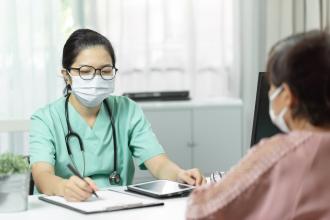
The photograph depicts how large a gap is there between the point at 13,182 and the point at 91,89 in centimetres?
58

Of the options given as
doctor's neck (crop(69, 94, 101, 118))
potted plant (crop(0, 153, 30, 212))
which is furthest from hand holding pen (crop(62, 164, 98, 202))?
doctor's neck (crop(69, 94, 101, 118))

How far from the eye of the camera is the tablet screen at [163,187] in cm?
220

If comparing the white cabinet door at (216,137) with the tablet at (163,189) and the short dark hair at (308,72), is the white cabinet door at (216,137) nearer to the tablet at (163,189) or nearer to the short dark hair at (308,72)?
the tablet at (163,189)

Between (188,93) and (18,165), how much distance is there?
2.24 metres

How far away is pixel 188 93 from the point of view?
13.6 feet

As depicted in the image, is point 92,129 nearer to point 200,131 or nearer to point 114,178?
point 114,178

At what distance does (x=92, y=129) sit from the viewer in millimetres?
2523

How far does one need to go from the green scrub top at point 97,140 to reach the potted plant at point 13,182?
1.20 feet

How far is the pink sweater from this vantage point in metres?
1.28

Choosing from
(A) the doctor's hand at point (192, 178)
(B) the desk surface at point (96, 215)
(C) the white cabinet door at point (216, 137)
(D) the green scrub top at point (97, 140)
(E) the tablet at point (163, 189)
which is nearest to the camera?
(B) the desk surface at point (96, 215)

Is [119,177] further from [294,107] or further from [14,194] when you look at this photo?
[294,107]

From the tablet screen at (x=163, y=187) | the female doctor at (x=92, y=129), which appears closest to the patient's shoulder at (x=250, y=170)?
the tablet screen at (x=163, y=187)

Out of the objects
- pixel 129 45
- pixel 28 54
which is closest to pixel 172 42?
pixel 129 45

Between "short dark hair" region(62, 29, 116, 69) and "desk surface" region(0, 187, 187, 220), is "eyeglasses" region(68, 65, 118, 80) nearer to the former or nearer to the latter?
"short dark hair" region(62, 29, 116, 69)
